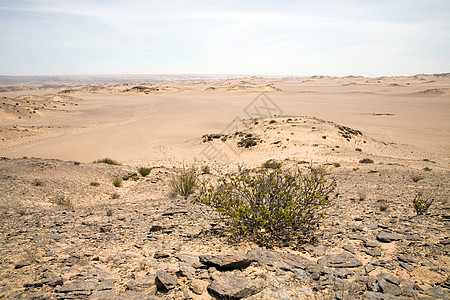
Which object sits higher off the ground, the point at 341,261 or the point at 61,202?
the point at 341,261

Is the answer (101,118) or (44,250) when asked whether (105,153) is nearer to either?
(44,250)

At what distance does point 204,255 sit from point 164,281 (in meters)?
0.79

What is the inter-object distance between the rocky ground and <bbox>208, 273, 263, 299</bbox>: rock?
13 millimetres

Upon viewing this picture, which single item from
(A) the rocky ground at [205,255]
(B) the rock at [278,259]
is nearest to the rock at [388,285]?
(A) the rocky ground at [205,255]

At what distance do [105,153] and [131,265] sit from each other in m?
16.6

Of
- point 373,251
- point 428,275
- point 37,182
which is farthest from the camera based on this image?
point 37,182

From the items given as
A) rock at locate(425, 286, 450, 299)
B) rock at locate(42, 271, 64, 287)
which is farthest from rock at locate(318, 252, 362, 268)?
rock at locate(42, 271, 64, 287)

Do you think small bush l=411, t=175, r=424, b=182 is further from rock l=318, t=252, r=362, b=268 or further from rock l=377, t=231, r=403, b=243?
rock l=318, t=252, r=362, b=268

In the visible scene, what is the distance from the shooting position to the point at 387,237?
15.2 feet

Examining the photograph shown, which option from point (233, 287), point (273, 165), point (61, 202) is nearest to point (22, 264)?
point (233, 287)

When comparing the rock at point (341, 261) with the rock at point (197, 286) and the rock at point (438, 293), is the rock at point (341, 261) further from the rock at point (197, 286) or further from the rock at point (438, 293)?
the rock at point (197, 286)

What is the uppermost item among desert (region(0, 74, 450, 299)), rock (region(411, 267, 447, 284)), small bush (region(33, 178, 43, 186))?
rock (region(411, 267, 447, 284))

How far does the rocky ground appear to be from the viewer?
3256 millimetres

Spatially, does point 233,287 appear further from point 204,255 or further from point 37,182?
point 37,182
